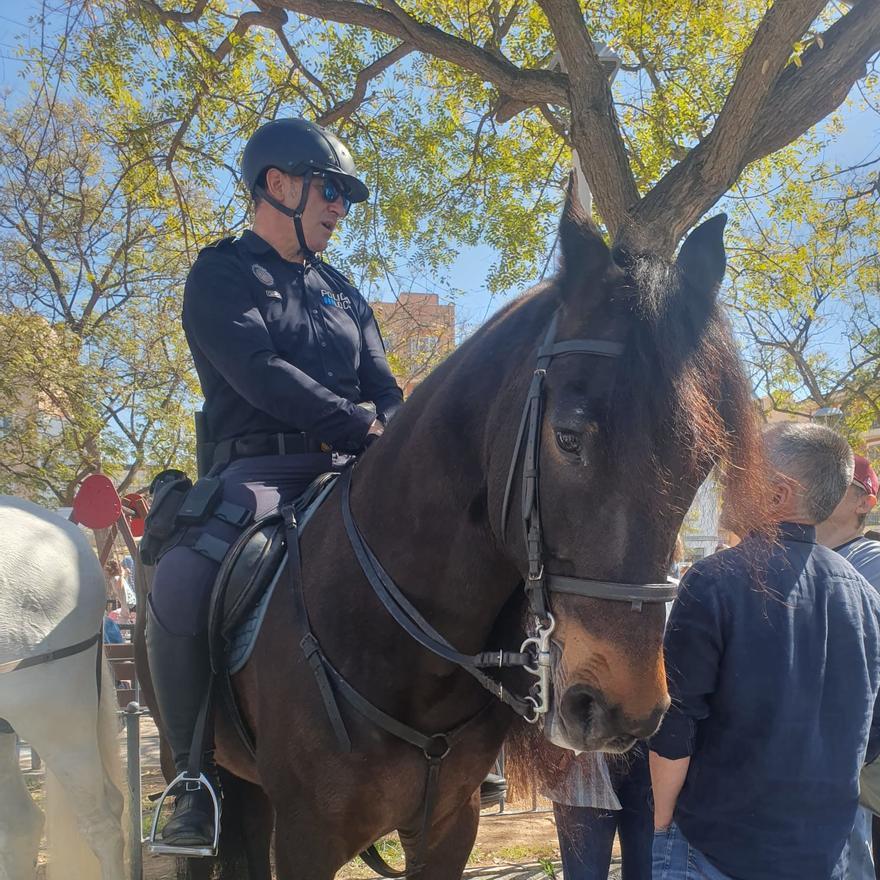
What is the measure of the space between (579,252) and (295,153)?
1458mm

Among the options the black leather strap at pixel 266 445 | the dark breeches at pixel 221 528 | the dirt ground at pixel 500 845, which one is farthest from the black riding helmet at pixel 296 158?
the dirt ground at pixel 500 845

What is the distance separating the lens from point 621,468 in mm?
1551

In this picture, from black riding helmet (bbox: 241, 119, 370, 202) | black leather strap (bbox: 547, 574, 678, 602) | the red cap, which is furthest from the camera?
the red cap

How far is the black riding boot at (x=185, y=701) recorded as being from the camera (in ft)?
7.59

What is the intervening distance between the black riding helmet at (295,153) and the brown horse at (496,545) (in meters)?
1.13

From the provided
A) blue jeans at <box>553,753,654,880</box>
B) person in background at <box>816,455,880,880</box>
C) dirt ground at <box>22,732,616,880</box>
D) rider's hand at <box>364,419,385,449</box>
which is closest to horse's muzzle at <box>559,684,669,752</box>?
rider's hand at <box>364,419,385,449</box>

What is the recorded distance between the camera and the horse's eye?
1.61 metres

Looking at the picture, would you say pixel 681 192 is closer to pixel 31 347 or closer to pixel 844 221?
pixel 844 221

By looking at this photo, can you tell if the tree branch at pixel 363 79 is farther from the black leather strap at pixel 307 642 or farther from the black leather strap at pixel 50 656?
the black leather strap at pixel 307 642

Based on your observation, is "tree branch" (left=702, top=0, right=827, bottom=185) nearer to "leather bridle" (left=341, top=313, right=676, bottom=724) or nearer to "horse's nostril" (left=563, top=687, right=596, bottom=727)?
"leather bridle" (left=341, top=313, right=676, bottom=724)

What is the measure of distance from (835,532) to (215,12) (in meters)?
7.72

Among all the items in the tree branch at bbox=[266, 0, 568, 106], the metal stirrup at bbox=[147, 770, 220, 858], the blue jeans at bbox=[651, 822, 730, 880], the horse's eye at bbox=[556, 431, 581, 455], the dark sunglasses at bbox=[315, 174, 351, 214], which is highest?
the tree branch at bbox=[266, 0, 568, 106]

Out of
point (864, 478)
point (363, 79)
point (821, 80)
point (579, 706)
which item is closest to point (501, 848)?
point (864, 478)

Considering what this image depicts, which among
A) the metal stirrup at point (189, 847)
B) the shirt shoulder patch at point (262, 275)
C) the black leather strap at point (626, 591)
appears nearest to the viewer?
the black leather strap at point (626, 591)
